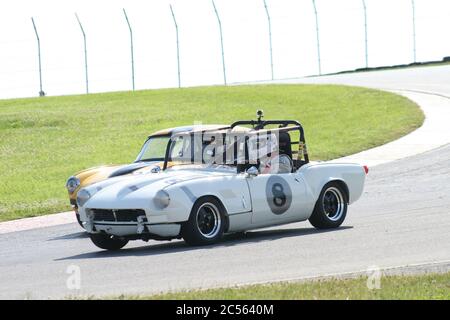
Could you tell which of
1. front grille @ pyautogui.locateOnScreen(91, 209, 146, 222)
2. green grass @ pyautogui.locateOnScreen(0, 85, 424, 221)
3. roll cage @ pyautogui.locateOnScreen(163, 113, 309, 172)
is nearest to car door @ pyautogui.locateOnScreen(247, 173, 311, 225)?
roll cage @ pyautogui.locateOnScreen(163, 113, 309, 172)

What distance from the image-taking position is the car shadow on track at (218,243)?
13008mm

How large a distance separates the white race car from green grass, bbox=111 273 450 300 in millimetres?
3199

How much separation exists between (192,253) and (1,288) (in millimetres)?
2541

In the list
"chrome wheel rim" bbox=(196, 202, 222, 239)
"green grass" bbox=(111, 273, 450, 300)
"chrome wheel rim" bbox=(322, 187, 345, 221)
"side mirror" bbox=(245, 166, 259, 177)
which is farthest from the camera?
"chrome wheel rim" bbox=(322, 187, 345, 221)

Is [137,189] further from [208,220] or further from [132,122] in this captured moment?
[132,122]

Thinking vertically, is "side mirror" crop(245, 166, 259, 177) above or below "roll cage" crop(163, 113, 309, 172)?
below

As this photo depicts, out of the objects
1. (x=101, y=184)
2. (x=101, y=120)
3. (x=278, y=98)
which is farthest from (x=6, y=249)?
(x=278, y=98)

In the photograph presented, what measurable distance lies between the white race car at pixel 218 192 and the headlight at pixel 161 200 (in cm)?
1

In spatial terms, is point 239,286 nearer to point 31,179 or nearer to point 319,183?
point 319,183

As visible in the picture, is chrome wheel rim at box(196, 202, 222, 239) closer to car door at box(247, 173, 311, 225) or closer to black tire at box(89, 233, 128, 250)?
car door at box(247, 173, 311, 225)

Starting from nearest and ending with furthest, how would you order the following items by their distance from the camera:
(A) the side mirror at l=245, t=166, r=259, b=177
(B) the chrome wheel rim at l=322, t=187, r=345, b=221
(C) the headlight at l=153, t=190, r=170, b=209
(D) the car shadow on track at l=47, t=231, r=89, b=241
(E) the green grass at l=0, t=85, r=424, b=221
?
(C) the headlight at l=153, t=190, r=170, b=209 < (A) the side mirror at l=245, t=166, r=259, b=177 < (B) the chrome wheel rim at l=322, t=187, r=345, b=221 < (D) the car shadow on track at l=47, t=231, r=89, b=241 < (E) the green grass at l=0, t=85, r=424, b=221

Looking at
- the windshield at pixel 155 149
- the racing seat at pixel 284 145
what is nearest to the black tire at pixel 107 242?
the racing seat at pixel 284 145

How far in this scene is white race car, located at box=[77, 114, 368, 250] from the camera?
1292 centimetres

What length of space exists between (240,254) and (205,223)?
1.02m
